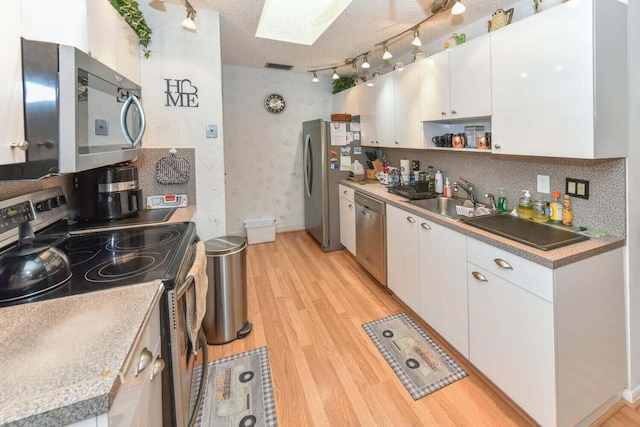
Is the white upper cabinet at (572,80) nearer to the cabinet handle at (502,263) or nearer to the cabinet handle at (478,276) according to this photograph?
the cabinet handle at (502,263)

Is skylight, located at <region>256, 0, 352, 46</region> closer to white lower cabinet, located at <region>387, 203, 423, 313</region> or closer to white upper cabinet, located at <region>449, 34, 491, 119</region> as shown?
white upper cabinet, located at <region>449, 34, 491, 119</region>

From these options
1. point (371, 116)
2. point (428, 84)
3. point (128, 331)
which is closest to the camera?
point (128, 331)

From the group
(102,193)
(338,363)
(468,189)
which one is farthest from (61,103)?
(468,189)

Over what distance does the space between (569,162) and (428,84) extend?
4.02 ft

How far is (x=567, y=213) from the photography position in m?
1.80

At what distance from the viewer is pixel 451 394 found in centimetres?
176

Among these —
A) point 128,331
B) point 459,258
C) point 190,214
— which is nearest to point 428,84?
point 459,258

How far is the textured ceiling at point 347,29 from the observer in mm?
2355

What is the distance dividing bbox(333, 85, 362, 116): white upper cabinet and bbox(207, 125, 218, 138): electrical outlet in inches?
83.0

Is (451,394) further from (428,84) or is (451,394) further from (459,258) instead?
(428,84)

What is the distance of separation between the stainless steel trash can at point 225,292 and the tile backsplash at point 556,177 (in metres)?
1.94

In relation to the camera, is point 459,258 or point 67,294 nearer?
point 67,294

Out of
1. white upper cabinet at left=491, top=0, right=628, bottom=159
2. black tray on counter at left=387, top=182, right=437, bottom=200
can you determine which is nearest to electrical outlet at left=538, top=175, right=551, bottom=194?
white upper cabinet at left=491, top=0, right=628, bottom=159

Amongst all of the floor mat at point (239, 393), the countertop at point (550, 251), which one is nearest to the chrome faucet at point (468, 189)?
the countertop at point (550, 251)
